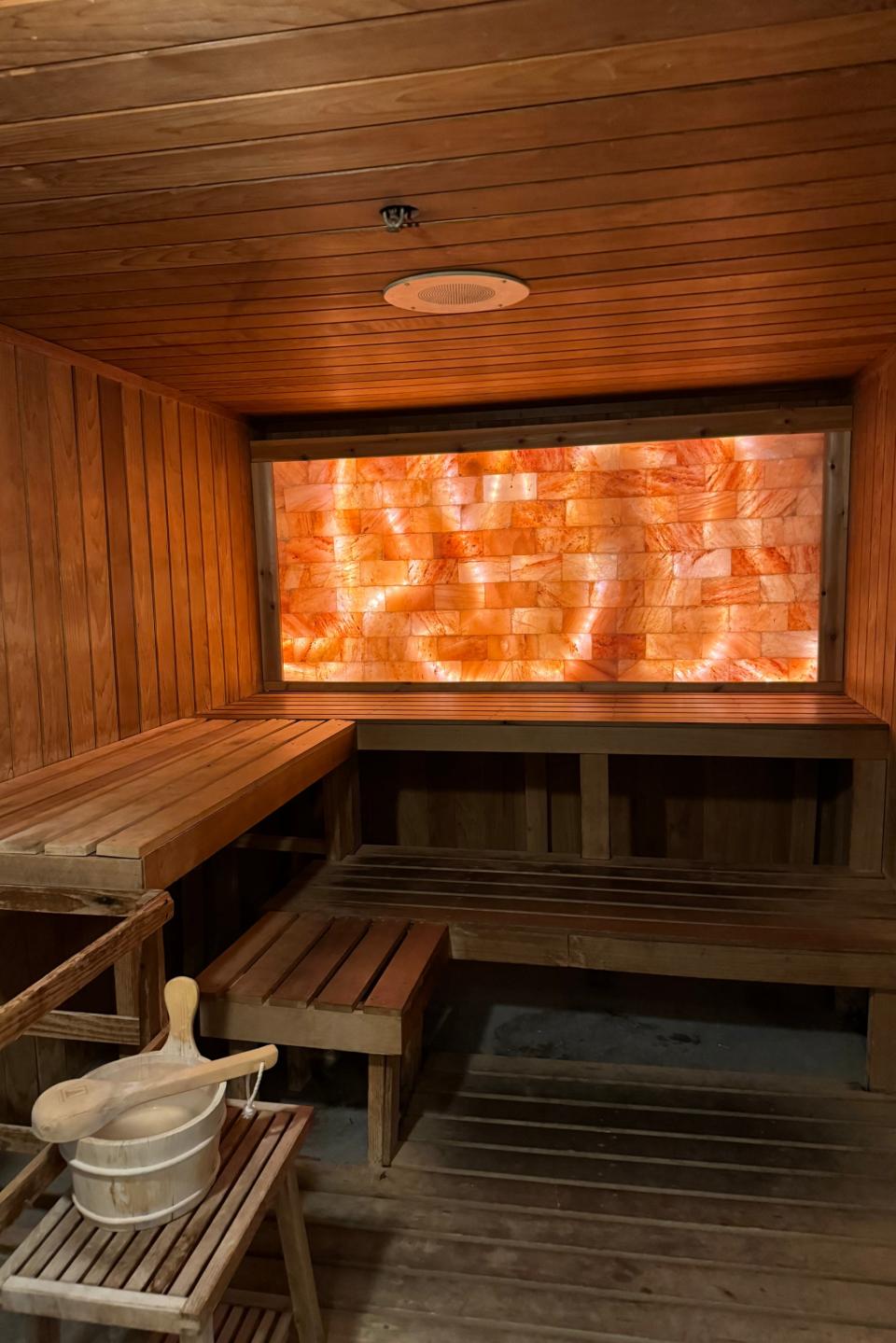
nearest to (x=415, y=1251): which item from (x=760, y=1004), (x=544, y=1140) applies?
(x=544, y=1140)

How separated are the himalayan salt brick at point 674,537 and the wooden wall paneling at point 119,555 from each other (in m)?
2.12

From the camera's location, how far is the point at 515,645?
4.08 m

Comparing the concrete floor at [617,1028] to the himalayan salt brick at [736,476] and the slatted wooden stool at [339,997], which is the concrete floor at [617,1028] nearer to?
the slatted wooden stool at [339,997]

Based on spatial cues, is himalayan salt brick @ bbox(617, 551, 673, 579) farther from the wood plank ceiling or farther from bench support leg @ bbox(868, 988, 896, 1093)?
bench support leg @ bbox(868, 988, 896, 1093)

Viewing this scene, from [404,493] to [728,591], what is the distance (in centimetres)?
149

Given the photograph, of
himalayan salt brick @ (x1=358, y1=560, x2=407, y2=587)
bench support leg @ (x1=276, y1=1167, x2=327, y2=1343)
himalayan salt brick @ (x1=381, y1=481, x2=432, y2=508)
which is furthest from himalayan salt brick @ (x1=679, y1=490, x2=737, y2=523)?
bench support leg @ (x1=276, y1=1167, x2=327, y2=1343)

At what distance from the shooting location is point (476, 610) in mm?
4102

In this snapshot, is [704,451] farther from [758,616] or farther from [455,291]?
[455,291]

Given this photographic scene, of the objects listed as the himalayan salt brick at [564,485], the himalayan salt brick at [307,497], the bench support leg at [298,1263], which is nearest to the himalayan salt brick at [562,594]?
the himalayan salt brick at [564,485]

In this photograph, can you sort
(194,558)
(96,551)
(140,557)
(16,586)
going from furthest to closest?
1. (194,558)
2. (140,557)
3. (96,551)
4. (16,586)

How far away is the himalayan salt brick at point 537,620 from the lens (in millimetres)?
4035

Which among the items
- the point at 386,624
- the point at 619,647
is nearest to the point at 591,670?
the point at 619,647

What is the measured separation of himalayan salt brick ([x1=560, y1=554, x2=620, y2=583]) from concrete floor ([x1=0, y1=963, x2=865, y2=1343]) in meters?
1.69

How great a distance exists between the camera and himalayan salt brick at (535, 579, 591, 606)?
3998mm
